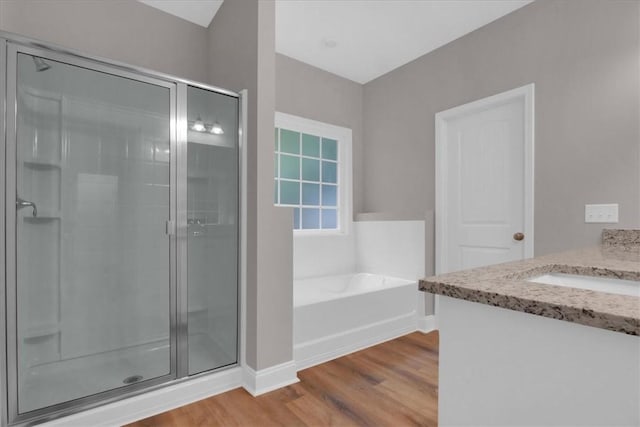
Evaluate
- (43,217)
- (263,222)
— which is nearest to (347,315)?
(263,222)

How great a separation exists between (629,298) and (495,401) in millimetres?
302

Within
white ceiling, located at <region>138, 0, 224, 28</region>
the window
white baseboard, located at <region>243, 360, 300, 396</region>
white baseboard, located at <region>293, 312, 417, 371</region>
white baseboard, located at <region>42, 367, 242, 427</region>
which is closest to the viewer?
white baseboard, located at <region>42, 367, 242, 427</region>

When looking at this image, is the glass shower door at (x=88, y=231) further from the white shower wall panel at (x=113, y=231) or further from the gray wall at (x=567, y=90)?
the gray wall at (x=567, y=90)

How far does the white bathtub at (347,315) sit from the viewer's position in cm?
235

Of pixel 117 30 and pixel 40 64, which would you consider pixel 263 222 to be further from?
pixel 117 30

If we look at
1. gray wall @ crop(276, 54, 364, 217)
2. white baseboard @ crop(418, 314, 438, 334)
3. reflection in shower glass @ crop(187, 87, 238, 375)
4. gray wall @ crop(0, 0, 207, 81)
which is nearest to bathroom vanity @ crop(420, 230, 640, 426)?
reflection in shower glass @ crop(187, 87, 238, 375)

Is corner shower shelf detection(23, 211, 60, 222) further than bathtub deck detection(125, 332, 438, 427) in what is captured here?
No

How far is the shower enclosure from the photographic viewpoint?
1.54 m

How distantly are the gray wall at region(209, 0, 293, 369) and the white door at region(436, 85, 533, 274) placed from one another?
1607 mm

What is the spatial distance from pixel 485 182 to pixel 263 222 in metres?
1.90

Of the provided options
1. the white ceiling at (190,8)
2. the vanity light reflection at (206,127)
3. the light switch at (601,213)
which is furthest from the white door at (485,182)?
the white ceiling at (190,8)

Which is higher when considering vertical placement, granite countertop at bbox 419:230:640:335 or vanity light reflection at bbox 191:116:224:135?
vanity light reflection at bbox 191:116:224:135

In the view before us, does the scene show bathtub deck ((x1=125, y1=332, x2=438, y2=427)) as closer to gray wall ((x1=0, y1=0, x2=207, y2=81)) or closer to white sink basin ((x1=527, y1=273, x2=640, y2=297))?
white sink basin ((x1=527, y1=273, x2=640, y2=297))

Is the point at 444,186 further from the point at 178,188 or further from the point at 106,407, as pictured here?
the point at 106,407
